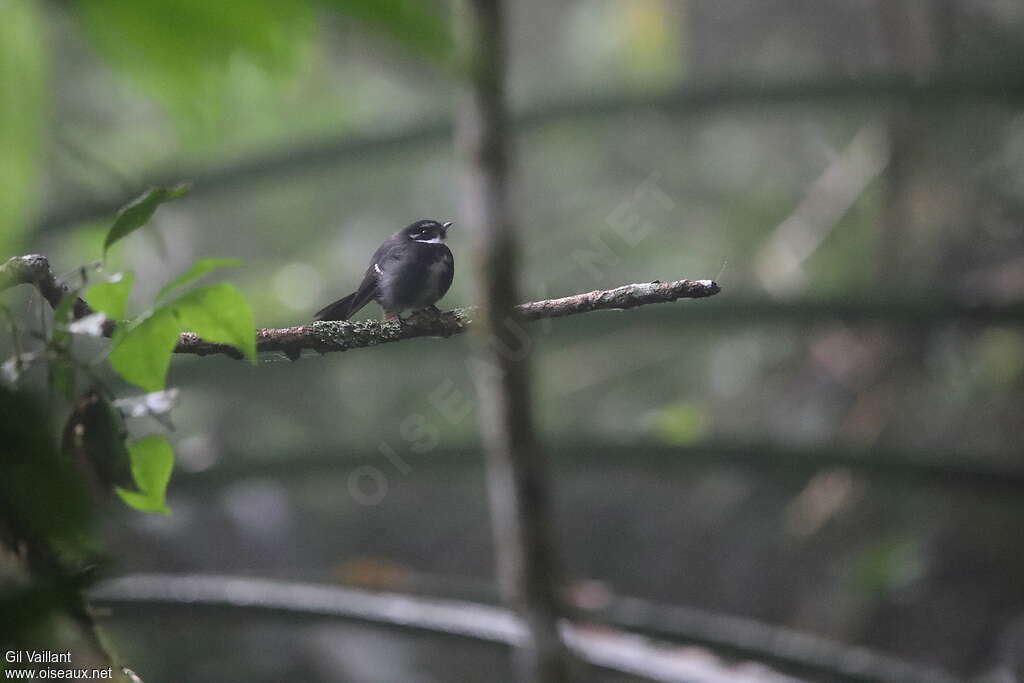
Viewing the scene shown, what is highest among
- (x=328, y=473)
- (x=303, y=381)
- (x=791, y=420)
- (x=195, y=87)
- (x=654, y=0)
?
(x=654, y=0)

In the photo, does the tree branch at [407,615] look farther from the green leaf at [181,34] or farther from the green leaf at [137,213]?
the green leaf at [181,34]

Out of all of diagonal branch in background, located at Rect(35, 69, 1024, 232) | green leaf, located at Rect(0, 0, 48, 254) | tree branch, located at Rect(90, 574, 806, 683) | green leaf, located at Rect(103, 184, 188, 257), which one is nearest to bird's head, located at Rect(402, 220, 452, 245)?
green leaf, located at Rect(103, 184, 188, 257)

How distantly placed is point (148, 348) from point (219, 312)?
0.05 m

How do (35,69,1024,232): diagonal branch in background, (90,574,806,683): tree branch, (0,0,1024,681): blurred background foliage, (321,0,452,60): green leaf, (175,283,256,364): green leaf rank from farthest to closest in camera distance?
(35,69,1024,232): diagonal branch in background → (0,0,1024,681): blurred background foliage → (90,574,806,683): tree branch → (175,283,256,364): green leaf → (321,0,452,60): green leaf

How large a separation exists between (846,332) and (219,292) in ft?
7.80

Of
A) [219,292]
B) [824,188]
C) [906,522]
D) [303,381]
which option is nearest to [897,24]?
[824,188]

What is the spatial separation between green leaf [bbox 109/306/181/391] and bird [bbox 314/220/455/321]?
0.11 metres

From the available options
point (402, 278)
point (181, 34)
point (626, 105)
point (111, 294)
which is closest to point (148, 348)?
point (111, 294)

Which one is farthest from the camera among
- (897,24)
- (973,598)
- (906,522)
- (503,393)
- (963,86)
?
(897,24)

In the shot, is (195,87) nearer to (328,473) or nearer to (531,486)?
(531,486)

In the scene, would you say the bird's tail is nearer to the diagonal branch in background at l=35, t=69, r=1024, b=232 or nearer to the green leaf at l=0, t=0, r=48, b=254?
the green leaf at l=0, t=0, r=48, b=254

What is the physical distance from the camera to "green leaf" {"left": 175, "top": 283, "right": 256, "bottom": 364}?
429 mm

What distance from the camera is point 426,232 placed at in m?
0.62

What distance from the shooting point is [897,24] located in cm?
295
